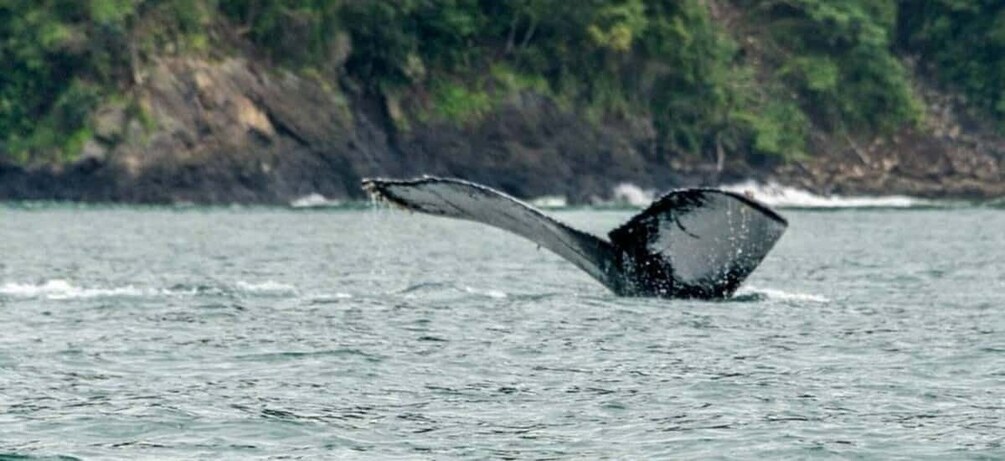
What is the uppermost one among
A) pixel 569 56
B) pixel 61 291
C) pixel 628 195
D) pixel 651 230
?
pixel 569 56

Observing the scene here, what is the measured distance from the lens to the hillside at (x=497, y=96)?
73.7 meters

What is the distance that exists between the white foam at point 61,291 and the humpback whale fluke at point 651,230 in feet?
24.0

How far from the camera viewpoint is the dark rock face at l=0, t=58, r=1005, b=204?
72.8m

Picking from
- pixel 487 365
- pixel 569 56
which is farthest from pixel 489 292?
pixel 569 56

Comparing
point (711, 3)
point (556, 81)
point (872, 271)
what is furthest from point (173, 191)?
point (872, 271)

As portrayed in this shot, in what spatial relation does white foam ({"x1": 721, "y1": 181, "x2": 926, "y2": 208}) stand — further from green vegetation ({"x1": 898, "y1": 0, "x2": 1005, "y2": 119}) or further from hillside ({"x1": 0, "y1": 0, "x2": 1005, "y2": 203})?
green vegetation ({"x1": 898, "y1": 0, "x2": 1005, "y2": 119})

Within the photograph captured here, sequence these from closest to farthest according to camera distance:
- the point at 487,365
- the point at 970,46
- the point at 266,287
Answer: the point at 487,365 → the point at 266,287 → the point at 970,46

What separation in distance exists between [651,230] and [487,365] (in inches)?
109

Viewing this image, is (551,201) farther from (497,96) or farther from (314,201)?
(314,201)

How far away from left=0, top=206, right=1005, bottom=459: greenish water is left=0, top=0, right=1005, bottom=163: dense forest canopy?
4001 centimetres

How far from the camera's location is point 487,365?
19.3 m

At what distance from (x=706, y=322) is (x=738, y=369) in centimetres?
351

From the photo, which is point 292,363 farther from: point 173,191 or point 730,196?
point 173,191

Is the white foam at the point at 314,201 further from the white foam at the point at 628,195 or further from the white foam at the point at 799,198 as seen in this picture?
the white foam at the point at 799,198
